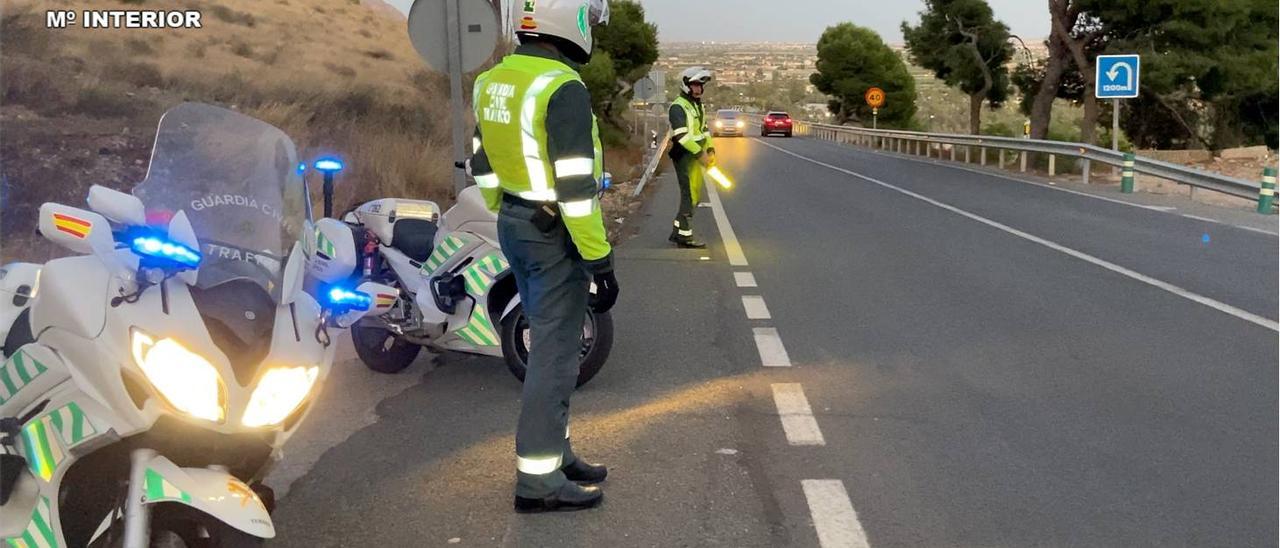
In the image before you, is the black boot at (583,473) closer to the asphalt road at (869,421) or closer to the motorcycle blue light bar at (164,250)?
the asphalt road at (869,421)

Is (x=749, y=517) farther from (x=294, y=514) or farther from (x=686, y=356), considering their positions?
(x=686, y=356)

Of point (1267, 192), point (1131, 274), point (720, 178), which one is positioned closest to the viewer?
point (1131, 274)

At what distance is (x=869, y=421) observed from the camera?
5.65 m

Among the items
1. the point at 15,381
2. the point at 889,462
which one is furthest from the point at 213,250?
the point at 889,462

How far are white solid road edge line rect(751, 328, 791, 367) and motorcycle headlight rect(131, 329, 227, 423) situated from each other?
4.32 m

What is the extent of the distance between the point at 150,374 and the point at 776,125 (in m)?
61.8

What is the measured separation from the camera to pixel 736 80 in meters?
165

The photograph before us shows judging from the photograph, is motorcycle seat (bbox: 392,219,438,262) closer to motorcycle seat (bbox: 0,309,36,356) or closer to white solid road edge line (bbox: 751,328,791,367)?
white solid road edge line (bbox: 751,328,791,367)

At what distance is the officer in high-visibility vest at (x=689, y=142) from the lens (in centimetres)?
1219

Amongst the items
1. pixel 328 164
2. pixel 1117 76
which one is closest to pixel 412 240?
pixel 328 164

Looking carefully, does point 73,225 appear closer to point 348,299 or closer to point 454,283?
point 348,299

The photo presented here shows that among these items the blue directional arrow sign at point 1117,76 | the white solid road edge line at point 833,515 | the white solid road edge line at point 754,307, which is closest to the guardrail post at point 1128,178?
the blue directional arrow sign at point 1117,76

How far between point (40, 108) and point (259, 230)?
1549 cm

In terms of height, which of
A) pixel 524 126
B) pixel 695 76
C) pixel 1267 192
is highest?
pixel 695 76
